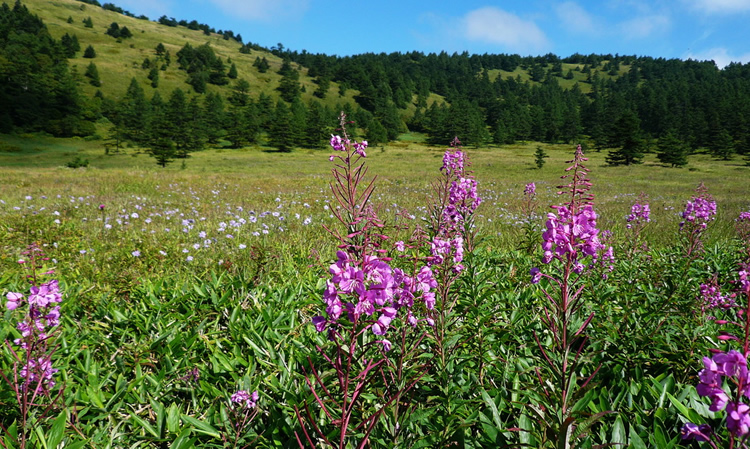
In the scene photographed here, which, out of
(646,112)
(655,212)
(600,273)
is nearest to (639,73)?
(646,112)

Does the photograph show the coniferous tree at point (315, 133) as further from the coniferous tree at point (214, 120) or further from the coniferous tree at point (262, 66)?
the coniferous tree at point (262, 66)

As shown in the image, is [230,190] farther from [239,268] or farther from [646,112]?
[646,112]

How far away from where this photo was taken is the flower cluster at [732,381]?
1.08m

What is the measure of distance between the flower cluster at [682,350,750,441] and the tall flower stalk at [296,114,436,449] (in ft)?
3.44

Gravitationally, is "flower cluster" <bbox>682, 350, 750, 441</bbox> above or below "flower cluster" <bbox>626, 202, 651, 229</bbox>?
above

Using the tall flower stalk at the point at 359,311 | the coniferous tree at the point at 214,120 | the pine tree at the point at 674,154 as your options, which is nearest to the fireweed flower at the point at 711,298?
the tall flower stalk at the point at 359,311

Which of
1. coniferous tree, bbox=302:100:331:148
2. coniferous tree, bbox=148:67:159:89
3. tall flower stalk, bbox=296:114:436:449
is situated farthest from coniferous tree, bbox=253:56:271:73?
tall flower stalk, bbox=296:114:436:449

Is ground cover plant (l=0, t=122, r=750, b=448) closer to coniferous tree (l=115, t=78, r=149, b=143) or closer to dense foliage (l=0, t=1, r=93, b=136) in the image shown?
coniferous tree (l=115, t=78, r=149, b=143)

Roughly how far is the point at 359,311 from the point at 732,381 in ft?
3.78

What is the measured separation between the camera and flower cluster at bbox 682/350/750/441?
1.08 m

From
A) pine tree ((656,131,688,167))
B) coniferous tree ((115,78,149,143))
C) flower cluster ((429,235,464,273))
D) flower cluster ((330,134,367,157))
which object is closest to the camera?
flower cluster ((330,134,367,157))

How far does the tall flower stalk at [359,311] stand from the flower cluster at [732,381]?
1.05 m

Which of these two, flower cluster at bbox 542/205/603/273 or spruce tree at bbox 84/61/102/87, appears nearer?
flower cluster at bbox 542/205/603/273

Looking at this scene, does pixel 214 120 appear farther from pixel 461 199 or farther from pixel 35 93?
pixel 461 199
